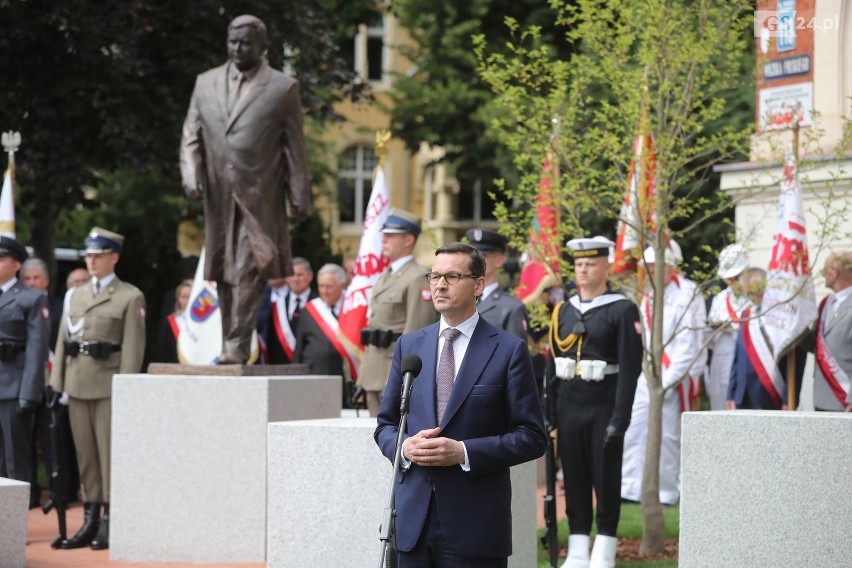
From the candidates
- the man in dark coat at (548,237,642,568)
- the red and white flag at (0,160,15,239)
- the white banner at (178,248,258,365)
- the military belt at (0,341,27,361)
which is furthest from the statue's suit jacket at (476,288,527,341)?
the red and white flag at (0,160,15,239)

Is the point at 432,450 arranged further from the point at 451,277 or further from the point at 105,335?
the point at 105,335

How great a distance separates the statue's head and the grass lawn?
4.11 m

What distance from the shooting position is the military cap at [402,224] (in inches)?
445

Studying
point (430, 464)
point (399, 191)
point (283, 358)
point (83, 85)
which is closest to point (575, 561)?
point (430, 464)

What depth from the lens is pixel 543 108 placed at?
1083 cm

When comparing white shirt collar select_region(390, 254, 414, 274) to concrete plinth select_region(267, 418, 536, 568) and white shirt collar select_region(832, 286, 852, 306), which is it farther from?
white shirt collar select_region(832, 286, 852, 306)

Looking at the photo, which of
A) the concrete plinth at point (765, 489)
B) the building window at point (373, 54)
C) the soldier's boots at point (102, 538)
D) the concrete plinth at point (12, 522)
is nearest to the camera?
the concrete plinth at point (765, 489)

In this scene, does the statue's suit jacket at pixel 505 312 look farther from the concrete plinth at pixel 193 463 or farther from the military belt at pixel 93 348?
the military belt at pixel 93 348

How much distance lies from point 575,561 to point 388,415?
3.73m

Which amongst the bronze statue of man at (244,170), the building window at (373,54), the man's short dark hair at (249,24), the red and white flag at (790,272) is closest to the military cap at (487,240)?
the bronze statue of man at (244,170)

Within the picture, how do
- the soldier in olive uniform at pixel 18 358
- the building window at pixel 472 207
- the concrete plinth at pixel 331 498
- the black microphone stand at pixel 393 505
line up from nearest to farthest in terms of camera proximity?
the black microphone stand at pixel 393 505, the concrete plinth at pixel 331 498, the soldier in olive uniform at pixel 18 358, the building window at pixel 472 207

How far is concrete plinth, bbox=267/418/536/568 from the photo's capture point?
8547 millimetres

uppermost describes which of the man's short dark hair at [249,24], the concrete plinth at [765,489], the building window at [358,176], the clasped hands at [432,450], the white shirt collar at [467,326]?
the building window at [358,176]

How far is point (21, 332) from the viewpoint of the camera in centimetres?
1195
